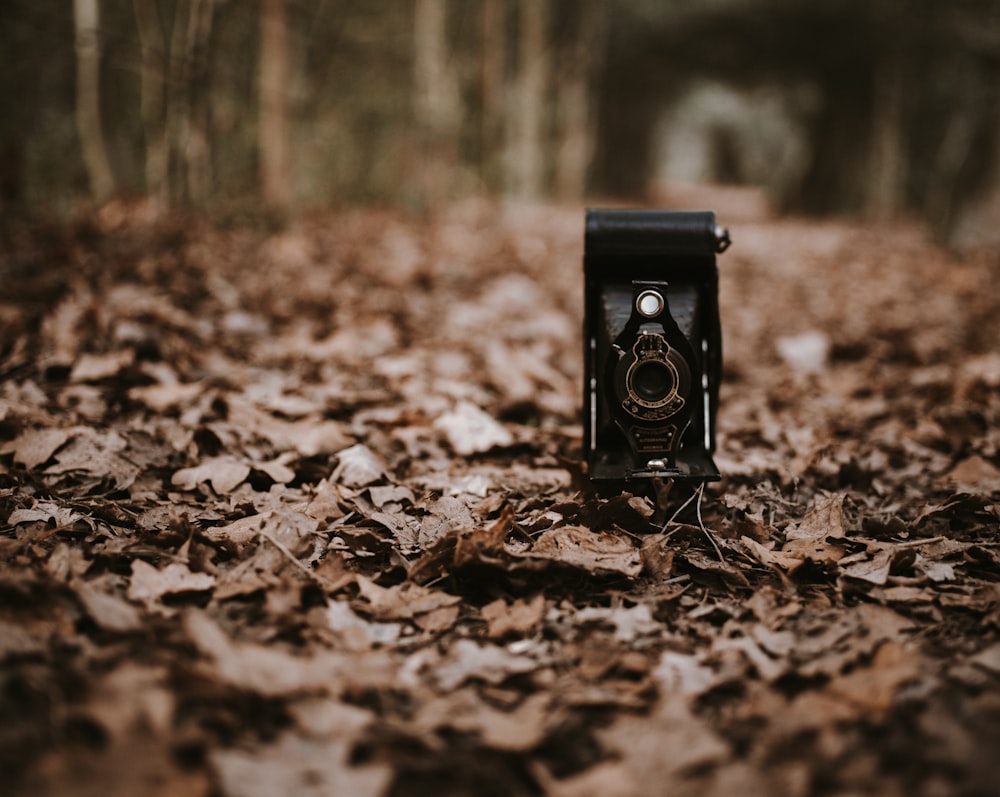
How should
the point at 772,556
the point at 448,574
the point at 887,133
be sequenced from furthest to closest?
1. the point at 887,133
2. the point at 772,556
3. the point at 448,574

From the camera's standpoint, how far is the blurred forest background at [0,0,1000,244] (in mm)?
7758

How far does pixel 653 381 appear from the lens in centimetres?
262

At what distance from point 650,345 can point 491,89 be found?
1302 cm

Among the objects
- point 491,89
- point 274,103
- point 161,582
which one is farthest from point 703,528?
point 491,89

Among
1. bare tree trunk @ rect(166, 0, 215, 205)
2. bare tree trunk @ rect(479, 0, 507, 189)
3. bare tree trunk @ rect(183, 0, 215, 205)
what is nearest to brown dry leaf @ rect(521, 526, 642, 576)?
bare tree trunk @ rect(166, 0, 215, 205)

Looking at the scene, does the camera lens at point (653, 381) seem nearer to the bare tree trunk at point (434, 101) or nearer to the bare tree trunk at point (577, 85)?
the bare tree trunk at point (434, 101)

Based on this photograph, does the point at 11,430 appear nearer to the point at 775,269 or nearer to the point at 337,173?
the point at 775,269

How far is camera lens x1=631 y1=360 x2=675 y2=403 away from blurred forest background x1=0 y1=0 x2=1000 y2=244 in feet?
18.4

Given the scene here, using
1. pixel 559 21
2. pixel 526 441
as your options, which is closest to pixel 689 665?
pixel 526 441

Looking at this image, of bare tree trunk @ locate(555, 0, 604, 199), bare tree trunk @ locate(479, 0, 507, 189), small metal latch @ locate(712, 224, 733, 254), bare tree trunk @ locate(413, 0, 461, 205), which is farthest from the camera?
bare tree trunk @ locate(555, 0, 604, 199)

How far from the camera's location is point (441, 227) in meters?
10.4

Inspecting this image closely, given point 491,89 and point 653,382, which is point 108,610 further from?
point 491,89

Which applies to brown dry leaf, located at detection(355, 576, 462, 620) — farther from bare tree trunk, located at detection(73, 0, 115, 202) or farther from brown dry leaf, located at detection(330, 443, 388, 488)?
bare tree trunk, located at detection(73, 0, 115, 202)

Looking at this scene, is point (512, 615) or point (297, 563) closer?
point (512, 615)
